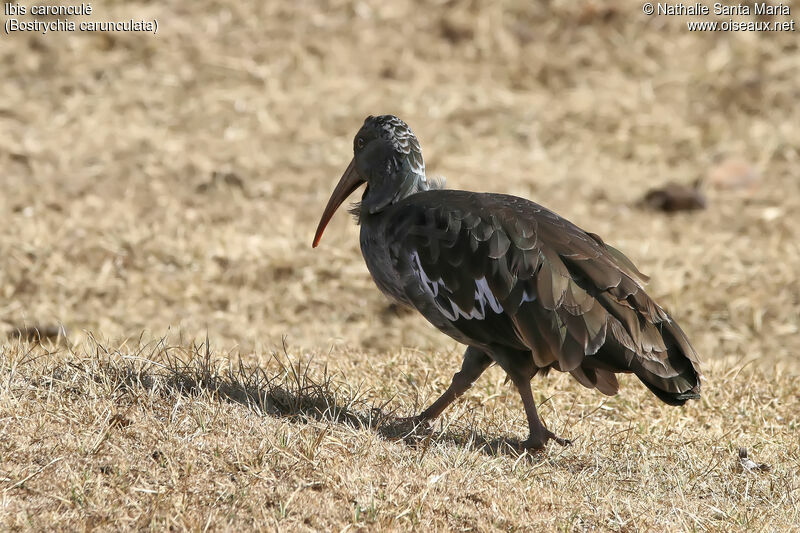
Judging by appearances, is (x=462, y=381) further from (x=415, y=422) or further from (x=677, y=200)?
(x=677, y=200)

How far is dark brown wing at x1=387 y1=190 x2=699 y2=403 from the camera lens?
453 cm

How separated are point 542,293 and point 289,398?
1.26m

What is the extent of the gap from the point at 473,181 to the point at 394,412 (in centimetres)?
559

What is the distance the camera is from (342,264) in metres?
8.51

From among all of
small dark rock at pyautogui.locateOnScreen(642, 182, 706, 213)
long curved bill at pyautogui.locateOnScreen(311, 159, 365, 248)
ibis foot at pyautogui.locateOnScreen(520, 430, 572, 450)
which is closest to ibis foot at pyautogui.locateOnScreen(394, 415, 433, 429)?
ibis foot at pyautogui.locateOnScreen(520, 430, 572, 450)

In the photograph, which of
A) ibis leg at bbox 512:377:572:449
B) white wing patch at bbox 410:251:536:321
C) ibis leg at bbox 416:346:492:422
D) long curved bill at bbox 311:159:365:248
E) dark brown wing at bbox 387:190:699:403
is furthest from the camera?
long curved bill at bbox 311:159:365:248

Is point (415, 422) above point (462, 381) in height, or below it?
below

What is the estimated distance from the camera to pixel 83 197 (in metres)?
9.29

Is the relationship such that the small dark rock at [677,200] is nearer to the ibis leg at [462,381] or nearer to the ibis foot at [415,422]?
the ibis leg at [462,381]

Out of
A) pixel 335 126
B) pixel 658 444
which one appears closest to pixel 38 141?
pixel 335 126

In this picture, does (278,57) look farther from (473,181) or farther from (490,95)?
(473,181)

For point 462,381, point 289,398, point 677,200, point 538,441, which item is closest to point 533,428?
point 538,441

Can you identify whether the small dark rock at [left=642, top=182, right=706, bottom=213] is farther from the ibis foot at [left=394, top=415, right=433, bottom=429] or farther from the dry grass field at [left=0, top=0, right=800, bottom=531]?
the ibis foot at [left=394, top=415, right=433, bottom=429]

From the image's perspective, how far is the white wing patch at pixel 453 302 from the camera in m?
4.70
